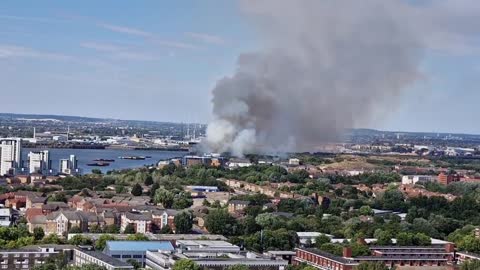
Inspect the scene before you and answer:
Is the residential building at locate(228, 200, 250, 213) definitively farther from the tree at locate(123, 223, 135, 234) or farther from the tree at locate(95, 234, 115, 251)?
the tree at locate(95, 234, 115, 251)

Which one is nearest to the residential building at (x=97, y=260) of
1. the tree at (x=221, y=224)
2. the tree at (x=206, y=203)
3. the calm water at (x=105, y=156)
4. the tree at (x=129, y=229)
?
the tree at (x=129, y=229)

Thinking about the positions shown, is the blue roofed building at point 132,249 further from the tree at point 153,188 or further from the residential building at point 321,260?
the tree at point 153,188

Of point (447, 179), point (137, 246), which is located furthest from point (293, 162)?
point (137, 246)

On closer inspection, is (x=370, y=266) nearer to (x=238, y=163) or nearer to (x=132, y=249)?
(x=132, y=249)

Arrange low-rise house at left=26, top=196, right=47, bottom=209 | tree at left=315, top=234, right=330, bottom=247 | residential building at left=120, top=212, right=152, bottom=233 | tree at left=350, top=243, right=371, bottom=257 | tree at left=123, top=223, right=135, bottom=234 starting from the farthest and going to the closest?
1. low-rise house at left=26, top=196, right=47, bottom=209
2. residential building at left=120, top=212, right=152, bottom=233
3. tree at left=123, top=223, right=135, bottom=234
4. tree at left=315, top=234, right=330, bottom=247
5. tree at left=350, top=243, right=371, bottom=257

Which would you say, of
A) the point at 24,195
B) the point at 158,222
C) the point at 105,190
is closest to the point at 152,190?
the point at 105,190

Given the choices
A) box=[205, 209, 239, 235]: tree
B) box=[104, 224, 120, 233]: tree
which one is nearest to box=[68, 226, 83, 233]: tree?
box=[104, 224, 120, 233]: tree

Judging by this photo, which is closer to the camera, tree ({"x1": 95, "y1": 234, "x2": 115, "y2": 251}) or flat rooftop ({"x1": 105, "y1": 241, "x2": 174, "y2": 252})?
flat rooftop ({"x1": 105, "y1": 241, "x2": 174, "y2": 252})
